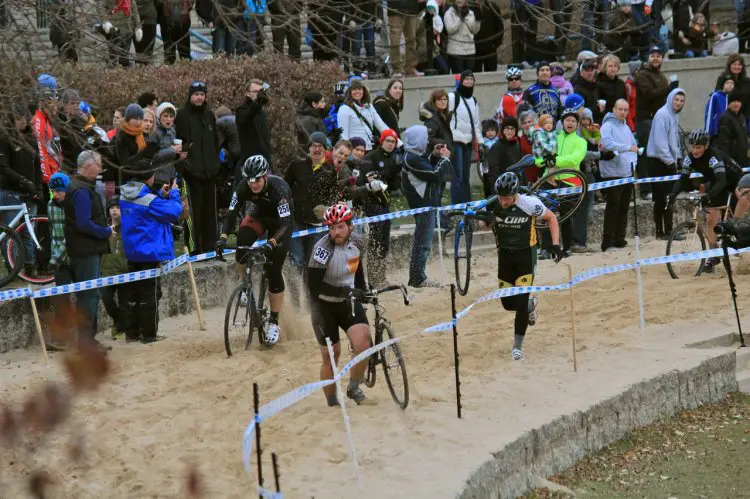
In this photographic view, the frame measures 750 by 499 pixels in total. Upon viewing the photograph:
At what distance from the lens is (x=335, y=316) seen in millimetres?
10688

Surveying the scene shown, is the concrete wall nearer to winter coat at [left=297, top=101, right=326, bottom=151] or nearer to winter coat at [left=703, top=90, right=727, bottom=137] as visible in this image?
winter coat at [left=703, top=90, right=727, bottom=137]

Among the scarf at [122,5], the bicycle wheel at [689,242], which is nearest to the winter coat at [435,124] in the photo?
the bicycle wheel at [689,242]

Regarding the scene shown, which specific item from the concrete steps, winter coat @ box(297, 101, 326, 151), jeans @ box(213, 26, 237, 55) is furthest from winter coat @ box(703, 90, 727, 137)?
jeans @ box(213, 26, 237, 55)

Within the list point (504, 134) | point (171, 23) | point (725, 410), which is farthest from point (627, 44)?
point (725, 410)

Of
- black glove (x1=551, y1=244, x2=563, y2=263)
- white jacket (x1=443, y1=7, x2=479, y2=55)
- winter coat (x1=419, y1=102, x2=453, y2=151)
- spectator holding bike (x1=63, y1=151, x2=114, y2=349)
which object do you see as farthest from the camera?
white jacket (x1=443, y1=7, x2=479, y2=55)

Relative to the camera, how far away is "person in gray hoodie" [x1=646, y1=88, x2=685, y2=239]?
59.8 ft

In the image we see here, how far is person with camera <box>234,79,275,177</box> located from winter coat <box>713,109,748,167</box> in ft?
21.3

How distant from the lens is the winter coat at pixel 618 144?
17.7 meters

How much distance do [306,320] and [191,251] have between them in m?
1.80

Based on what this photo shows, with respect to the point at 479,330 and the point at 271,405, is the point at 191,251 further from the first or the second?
the point at 271,405

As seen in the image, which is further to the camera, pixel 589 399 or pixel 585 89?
pixel 585 89

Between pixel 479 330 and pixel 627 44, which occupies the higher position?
pixel 627 44

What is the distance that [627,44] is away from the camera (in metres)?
22.3

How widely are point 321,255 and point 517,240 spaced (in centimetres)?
253
